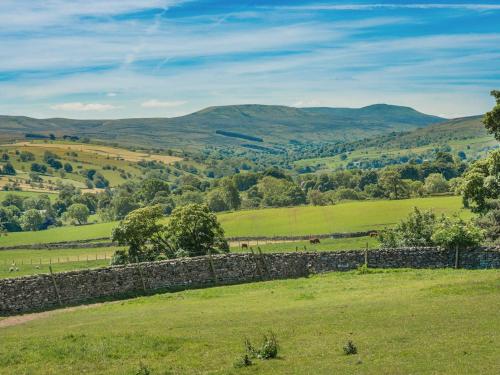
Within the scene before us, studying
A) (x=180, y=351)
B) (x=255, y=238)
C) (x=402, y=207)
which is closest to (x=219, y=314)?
(x=180, y=351)

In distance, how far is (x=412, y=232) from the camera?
179ft

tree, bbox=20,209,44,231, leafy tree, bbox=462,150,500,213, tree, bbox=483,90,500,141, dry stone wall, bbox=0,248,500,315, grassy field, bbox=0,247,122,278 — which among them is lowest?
tree, bbox=20,209,44,231

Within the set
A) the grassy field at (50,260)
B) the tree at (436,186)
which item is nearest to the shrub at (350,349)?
the grassy field at (50,260)

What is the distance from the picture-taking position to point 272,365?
63.9 ft

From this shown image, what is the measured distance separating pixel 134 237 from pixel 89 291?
18555 mm

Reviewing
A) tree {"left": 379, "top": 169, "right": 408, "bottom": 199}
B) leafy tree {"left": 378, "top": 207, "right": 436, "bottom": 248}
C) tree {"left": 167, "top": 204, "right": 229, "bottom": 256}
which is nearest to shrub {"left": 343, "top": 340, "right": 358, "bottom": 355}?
leafy tree {"left": 378, "top": 207, "right": 436, "bottom": 248}

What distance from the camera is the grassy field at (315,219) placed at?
104000 millimetres

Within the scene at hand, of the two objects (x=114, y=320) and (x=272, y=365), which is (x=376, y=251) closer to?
(x=114, y=320)

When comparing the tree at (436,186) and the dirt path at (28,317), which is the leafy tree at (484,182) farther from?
the tree at (436,186)

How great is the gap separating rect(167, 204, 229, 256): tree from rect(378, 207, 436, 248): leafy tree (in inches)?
639

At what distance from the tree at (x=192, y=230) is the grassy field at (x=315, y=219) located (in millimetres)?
46825

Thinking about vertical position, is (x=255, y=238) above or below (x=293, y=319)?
below

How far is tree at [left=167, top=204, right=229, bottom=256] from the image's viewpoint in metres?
56.6

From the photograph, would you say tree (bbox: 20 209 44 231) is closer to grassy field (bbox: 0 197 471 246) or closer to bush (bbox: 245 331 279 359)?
grassy field (bbox: 0 197 471 246)
